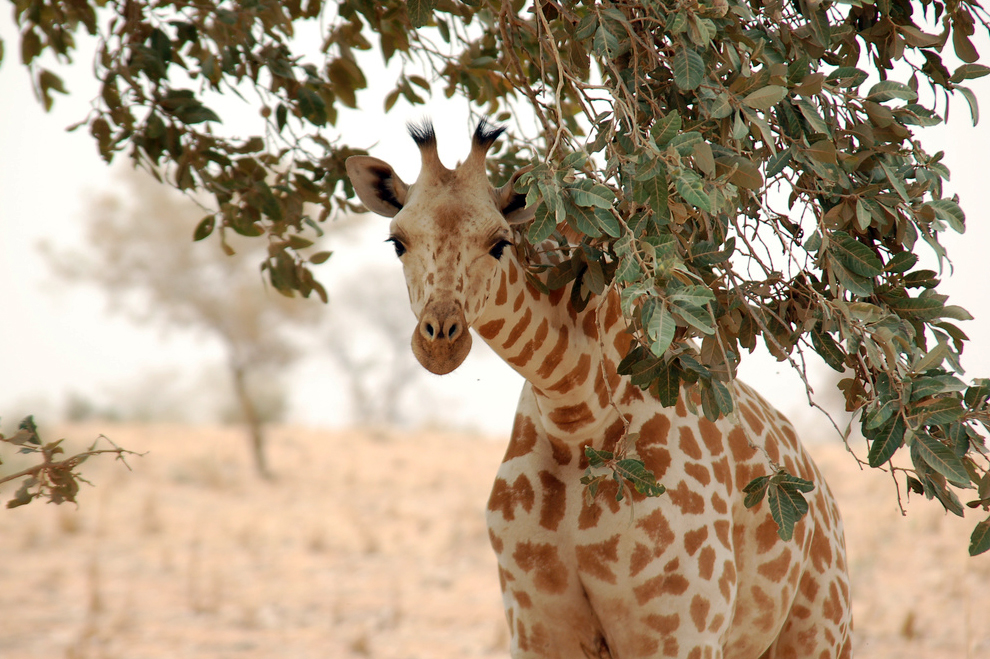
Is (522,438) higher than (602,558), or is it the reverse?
(522,438)

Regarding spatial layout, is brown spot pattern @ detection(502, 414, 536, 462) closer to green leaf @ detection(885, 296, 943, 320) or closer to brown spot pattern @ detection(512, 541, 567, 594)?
brown spot pattern @ detection(512, 541, 567, 594)

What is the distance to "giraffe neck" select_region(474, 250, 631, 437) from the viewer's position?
2354mm

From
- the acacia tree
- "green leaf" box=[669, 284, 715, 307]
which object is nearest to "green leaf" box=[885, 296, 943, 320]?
the acacia tree

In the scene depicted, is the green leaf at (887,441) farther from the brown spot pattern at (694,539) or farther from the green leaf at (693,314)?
the brown spot pattern at (694,539)

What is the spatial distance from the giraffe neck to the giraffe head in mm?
112

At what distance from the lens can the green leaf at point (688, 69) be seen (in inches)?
73.5

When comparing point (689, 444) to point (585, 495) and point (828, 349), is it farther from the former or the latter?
point (828, 349)

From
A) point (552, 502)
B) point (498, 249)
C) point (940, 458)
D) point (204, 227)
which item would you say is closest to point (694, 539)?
point (552, 502)

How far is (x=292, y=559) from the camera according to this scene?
10758mm

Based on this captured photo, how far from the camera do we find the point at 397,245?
226 centimetres

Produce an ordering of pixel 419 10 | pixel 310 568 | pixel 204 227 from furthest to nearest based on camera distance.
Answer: pixel 310 568 → pixel 204 227 → pixel 419 10

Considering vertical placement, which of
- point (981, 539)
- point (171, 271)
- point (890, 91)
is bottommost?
point (981, 539)

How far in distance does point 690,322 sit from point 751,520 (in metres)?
1.44

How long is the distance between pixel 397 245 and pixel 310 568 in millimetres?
8929
